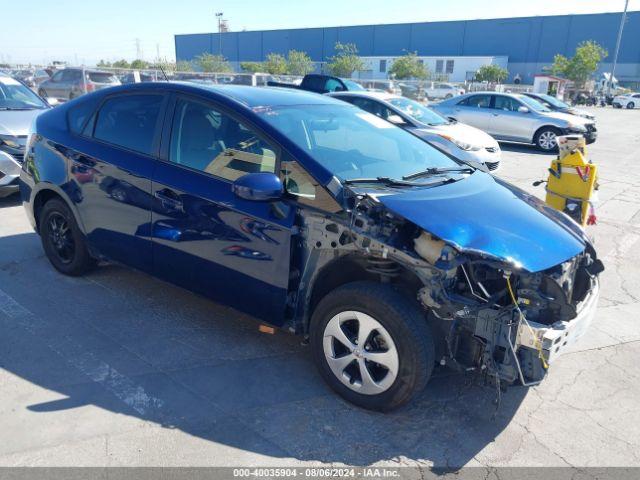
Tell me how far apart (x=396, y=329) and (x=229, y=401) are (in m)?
1.12

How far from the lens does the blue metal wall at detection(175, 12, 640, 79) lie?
64.2 m

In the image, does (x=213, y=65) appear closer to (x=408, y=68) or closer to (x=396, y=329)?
(x=408, y=68)

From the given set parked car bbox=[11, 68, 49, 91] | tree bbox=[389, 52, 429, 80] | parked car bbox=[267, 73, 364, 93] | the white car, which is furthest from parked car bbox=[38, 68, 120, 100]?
tree bbox=[389, 52, 429, 80]

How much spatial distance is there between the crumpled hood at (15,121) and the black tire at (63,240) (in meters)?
3.05

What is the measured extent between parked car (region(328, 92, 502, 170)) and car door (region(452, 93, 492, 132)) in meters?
4.92

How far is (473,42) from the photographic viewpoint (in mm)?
71875

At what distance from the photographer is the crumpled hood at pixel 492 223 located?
2.80 m

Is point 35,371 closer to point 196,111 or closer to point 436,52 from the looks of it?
point 196,111

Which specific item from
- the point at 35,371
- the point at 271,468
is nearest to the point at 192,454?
the point at 271,468

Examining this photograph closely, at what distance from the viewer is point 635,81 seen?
63156 millimetres

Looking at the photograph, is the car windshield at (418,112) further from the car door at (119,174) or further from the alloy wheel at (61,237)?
the alloy wheel at (61,237)

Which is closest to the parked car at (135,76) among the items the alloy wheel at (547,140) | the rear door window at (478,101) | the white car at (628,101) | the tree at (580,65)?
the rear door window at (478,101)

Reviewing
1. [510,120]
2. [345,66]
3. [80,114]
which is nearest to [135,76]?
[510,120]

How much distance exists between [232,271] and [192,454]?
117 centimetres
